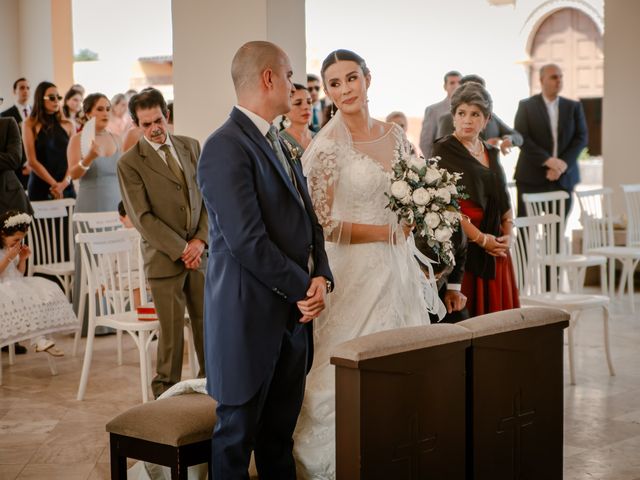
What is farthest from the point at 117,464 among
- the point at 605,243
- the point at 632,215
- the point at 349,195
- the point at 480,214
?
the point at 632,215

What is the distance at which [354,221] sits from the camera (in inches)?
154

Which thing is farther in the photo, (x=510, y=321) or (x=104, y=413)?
(x=104, y=413)

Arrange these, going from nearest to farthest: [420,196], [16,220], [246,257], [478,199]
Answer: [246,257] → [420,196] → [478,199] → [16,220]

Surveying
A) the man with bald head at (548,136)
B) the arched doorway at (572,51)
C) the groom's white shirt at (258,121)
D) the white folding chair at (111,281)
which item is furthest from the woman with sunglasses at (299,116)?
the arched doorway at (572,51)

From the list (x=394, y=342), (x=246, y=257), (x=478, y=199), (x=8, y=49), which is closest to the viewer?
(x=394, y=342)

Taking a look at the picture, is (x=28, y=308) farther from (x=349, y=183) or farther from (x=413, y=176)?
(x=413, y=176)

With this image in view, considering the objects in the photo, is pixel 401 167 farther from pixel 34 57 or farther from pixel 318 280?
pixel 34 57

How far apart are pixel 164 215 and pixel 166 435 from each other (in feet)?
6.54

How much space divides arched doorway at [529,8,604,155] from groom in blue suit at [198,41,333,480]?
44.9 feet

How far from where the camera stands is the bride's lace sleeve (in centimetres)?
385

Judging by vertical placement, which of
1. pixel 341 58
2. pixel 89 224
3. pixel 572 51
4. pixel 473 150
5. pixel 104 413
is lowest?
pixel 104 413

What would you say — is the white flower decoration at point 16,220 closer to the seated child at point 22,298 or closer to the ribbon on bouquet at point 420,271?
the seated child at point 22,298

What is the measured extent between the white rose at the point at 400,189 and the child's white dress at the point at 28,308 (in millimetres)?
3014

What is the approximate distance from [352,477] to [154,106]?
2912mm
